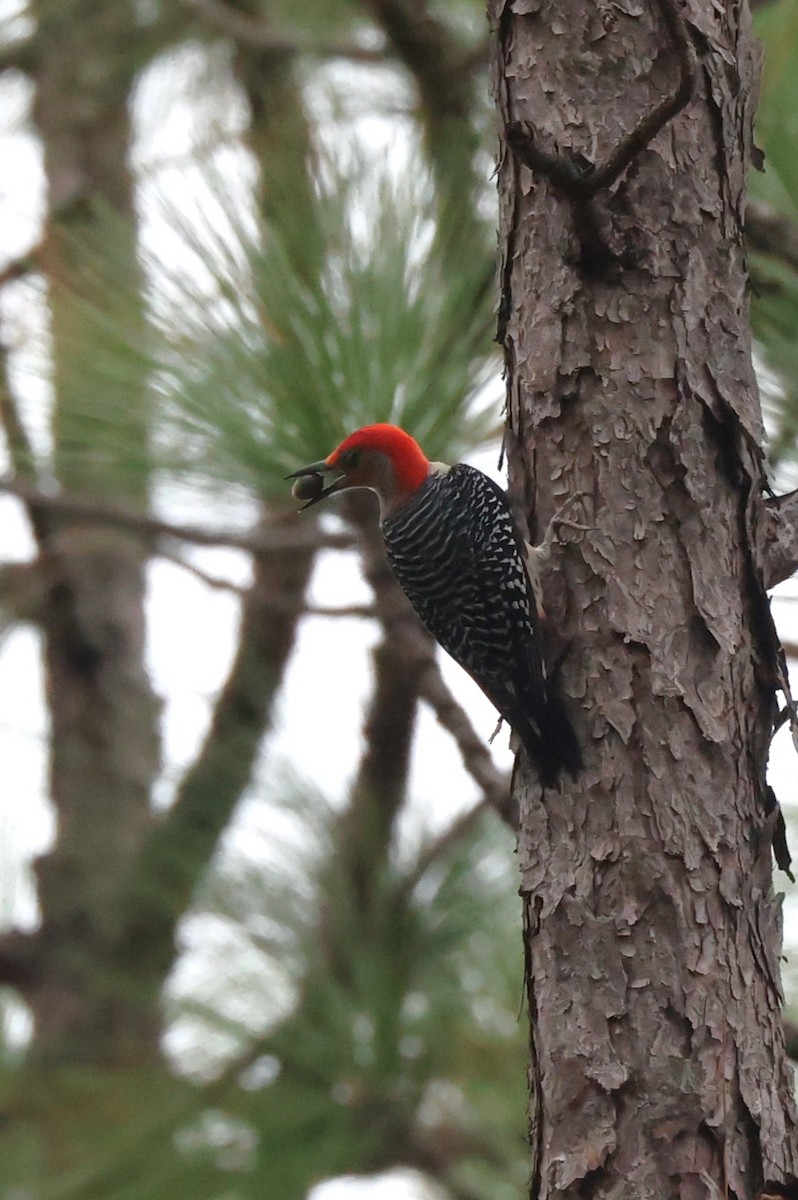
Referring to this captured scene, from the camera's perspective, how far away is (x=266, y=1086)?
2.04 metres

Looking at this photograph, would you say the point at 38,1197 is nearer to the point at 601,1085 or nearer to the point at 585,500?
the point at 601,1085

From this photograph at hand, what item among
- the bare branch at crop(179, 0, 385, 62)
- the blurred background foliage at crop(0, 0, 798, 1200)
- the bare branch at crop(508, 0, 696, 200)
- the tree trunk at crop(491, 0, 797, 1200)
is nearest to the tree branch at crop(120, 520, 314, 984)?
the blurred background foliage at crop(0, 0, 798, 1200)

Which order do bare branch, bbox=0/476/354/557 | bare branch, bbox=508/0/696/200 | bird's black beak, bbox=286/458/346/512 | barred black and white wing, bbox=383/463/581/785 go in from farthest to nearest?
bare branch, bbox=0/476/354/557 → bird's black beak, bbox=286/458/346/512 → barred black and white wing, bbox=383/463/581/785 → bare branch, bbox=508/0/696/200

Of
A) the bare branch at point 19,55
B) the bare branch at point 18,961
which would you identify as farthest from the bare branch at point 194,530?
the bare branch at point 19,55

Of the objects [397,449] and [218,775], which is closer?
[397,449]

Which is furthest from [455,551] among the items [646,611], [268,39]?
[268,39]

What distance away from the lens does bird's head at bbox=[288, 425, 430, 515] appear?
5.68 feet

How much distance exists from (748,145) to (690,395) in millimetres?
291

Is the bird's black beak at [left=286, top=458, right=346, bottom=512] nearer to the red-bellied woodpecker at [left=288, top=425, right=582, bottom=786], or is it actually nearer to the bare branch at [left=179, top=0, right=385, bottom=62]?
the red-bellied woodpecker at [left=288, top=425, right=582, bottom=786]

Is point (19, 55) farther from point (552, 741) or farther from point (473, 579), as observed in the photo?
point (552, 741)

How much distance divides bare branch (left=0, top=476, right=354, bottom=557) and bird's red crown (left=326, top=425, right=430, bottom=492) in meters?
0.11

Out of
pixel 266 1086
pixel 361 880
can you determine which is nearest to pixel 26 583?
pixel 361 880

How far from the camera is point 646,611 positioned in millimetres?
1297

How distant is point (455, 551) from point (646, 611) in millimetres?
668
